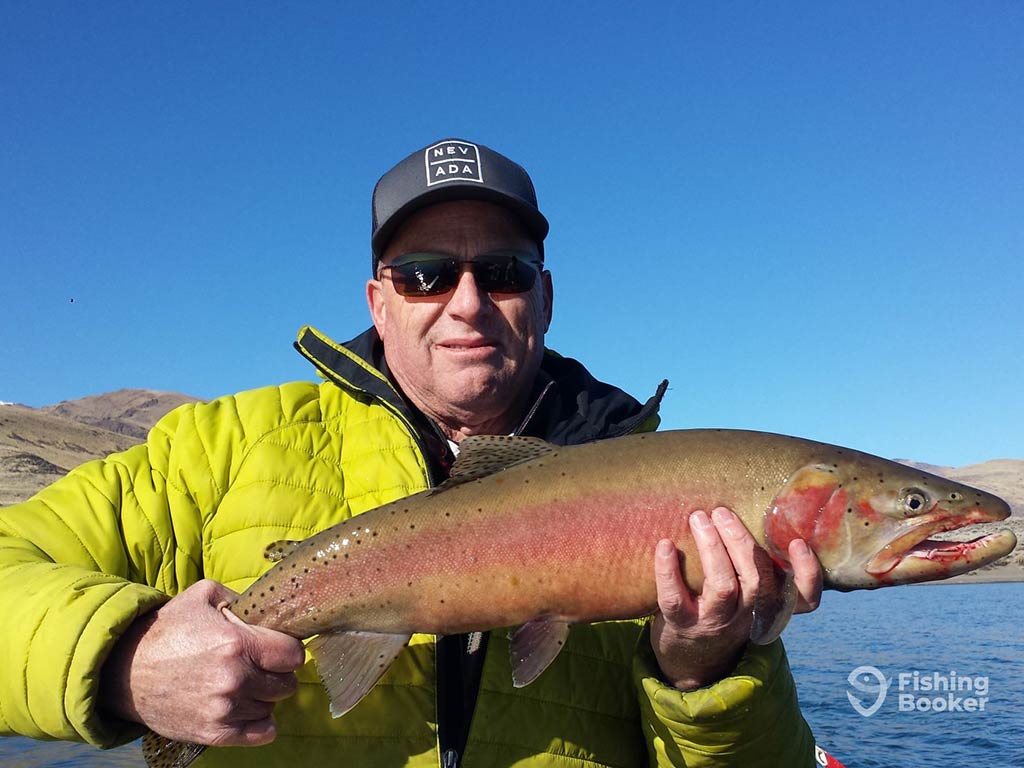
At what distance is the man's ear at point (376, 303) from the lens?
13.8 feet

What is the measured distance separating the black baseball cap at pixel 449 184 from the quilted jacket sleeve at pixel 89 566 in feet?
4.20

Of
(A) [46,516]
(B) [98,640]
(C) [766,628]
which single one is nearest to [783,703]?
(C) [766,628]

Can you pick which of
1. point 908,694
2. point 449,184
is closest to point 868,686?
point 908,694

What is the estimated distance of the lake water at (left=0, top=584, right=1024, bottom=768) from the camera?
10461 millimetres

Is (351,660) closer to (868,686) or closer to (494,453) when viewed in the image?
(494,453)

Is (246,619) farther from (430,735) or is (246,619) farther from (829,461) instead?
(829,461)

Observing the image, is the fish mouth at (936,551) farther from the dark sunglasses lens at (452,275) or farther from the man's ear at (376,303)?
the man's ear at (376,303)

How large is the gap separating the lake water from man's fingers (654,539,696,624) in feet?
27.9

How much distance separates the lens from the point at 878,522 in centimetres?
305

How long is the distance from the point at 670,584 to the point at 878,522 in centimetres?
83

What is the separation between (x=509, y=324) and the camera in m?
3.93

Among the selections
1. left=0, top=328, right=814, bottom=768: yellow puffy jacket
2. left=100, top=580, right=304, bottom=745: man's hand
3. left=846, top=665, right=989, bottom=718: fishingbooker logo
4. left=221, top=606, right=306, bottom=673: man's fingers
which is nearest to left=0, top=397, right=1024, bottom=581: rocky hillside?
left=846, top=665, right=989, bottom=718: fishingbooker logo

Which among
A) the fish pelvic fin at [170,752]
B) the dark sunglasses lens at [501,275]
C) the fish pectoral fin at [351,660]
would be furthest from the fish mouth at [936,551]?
the fish pelvic fin at [170,752]

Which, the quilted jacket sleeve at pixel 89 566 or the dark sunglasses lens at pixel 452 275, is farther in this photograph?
the dark sunglasses lens at pixel 452 275
